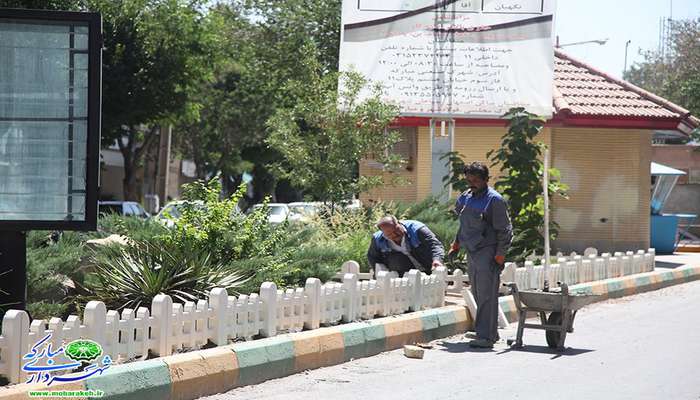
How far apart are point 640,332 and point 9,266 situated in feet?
23.7

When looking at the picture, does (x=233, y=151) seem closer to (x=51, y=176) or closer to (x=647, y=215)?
(x=647, y=215)

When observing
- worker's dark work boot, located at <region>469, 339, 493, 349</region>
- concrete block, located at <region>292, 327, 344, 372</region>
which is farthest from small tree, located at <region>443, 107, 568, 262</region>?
concrete block, located at <region>292, 327, 344, 372</region>

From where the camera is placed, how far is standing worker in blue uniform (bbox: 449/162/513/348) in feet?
34.5

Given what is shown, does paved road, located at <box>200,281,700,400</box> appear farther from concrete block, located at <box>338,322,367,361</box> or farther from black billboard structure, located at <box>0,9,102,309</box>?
black billboard structure, located at <box>0,9,102,309</box>

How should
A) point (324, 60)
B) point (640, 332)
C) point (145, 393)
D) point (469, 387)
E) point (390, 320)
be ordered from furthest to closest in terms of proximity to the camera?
point (324, 60) < point (640, 332) < point (390, 320) < point (469, 387) < point (145, 393)

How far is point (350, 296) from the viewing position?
1027 centimetres

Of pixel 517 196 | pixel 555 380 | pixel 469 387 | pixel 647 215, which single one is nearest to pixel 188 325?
pixel 469 387

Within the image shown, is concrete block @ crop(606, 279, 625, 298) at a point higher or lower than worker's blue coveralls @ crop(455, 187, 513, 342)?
lower

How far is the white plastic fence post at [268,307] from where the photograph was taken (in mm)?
9031

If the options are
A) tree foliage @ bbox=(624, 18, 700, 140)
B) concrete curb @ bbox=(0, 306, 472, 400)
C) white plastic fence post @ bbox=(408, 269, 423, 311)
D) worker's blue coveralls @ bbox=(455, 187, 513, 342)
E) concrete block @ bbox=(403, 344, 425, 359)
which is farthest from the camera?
tree foliage @ bbox=(624, 18, 700, 140)

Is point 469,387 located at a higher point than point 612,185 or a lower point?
lower

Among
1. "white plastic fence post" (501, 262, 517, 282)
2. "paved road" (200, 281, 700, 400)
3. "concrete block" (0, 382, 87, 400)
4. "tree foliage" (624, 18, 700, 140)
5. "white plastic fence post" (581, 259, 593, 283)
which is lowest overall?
"paved road" (200, 281, 700, 400)

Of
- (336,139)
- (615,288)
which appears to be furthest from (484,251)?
(336,139)

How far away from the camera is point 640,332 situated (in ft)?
39.5
